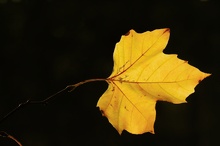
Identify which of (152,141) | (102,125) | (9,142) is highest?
(9,142)

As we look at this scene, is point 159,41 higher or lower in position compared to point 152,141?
higher

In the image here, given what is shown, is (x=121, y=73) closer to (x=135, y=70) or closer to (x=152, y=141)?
(x=135, y=70)

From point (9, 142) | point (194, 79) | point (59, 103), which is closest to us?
point (194, 79)

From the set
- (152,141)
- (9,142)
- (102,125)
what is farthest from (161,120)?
(9,142)

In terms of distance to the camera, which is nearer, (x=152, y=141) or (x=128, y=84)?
(x=128, y=84)

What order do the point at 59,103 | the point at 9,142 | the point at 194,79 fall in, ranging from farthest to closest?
the point at 59,103
the point at 9,142
the point at 194,79

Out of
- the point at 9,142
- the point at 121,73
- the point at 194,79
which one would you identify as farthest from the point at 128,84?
the point at 9,142

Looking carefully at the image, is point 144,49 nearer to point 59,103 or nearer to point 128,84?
point 128,84
